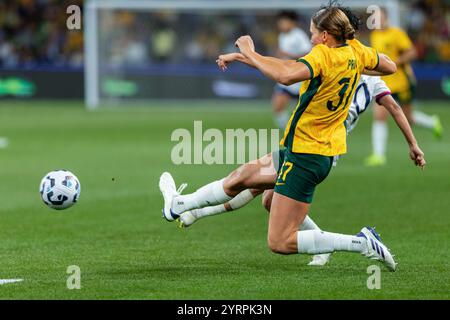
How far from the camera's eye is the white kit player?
7.91 metres

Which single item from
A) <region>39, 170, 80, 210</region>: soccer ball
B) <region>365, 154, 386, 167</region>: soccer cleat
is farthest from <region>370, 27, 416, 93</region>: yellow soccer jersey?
<region>39, 170, 80, 210</region>: soccer ball

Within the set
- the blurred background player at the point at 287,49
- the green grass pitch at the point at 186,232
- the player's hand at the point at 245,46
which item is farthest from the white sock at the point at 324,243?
the blurred background player at the point at 287,49

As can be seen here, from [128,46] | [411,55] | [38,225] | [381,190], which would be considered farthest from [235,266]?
[128,46]

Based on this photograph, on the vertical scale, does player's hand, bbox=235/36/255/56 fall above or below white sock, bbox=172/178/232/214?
above

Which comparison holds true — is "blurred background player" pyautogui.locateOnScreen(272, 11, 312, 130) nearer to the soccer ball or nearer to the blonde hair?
the soccer ball

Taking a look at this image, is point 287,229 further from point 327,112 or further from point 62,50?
point 62,50

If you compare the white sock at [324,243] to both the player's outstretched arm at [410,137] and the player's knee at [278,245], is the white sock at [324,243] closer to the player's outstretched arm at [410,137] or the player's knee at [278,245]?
the player's knee at [278,245]

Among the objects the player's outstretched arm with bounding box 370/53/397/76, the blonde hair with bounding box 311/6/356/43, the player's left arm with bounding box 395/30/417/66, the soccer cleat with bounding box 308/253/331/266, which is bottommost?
the soccer cleat with bounding box 308/253/331/266

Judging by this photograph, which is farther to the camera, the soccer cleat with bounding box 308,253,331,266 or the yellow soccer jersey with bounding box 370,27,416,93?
the yellow soccer jersey with bounding box 370,27,416,93

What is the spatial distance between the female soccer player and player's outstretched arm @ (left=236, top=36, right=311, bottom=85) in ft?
0.51

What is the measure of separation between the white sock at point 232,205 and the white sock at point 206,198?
35cm

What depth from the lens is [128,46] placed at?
96.0 feet

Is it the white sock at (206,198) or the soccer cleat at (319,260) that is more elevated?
the white sock at (206,198)

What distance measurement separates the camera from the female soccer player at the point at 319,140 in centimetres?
729
